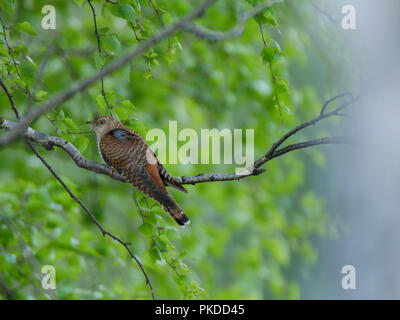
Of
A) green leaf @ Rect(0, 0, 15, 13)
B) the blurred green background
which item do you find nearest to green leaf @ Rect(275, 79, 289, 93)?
green leaf @ Rect(0, 0, 15, 13)

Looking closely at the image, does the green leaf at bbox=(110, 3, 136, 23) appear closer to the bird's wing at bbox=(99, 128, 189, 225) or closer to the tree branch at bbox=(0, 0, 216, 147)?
the bird's wing at bbox=(99, 128, 189, 225)

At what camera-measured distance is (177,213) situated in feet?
7.13

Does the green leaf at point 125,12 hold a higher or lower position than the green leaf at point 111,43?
higher

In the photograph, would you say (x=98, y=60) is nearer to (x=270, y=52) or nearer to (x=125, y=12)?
(x=125, y=12)

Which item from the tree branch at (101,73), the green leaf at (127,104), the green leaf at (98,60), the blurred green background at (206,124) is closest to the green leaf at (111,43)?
the green leaf at (98,60)

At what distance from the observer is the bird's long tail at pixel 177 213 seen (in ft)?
7.11

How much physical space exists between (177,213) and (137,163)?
0.34 meters

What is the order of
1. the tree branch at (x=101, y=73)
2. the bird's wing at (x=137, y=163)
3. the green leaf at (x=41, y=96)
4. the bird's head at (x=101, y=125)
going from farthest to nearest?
the bird's head at (x=101, y=125)
the bird's wing at (x=137, y=163)
the green leaf at (x=41, y=96)
the tree branch at (x=101, y=73)

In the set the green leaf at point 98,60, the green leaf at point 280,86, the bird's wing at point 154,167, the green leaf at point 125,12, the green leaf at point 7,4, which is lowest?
the bird's wing at point 154,167

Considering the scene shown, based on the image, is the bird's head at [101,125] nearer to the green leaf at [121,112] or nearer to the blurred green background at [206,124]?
the green leaf at [121,112]

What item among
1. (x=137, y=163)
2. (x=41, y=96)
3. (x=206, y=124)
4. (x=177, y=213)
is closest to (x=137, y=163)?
(x=137, y=163)

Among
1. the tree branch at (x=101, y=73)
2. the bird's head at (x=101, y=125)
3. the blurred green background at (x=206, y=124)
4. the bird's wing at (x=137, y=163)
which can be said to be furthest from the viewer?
the blurred green background at (x=206, y=124)
